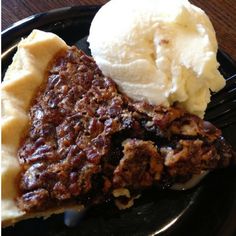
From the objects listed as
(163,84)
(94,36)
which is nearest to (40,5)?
(94,36)

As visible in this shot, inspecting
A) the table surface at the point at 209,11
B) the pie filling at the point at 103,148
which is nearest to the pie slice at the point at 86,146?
the pie filling at the point at 103,148

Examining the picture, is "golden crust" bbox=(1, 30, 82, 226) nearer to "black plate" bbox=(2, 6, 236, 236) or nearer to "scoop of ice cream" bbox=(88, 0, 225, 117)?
"black plate" bbox=(2, 6, 236, 236)

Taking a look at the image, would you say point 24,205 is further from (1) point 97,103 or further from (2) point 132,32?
(2) point 132,32

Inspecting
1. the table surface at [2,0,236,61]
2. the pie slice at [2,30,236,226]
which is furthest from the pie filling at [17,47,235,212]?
the table surface at [2,0,236,61]

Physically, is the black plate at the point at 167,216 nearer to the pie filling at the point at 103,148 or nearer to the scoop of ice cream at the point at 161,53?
the pie filling at the point at 103,148

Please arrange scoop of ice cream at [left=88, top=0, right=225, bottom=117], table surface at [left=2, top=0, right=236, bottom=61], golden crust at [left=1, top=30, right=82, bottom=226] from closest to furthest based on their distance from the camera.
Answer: golden crust at [left=1, top=30, right=82, bottom=226], scoop of ice cream at [left=88, top=0, right=225, bottom=117], table surface at [left=2, top=0, right=236, bottom=61]

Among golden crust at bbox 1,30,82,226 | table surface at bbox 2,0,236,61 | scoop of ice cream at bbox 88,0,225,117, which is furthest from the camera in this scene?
table surface at bbox 2,0,236,61
